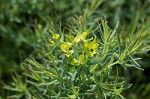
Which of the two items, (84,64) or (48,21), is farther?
(48,21)

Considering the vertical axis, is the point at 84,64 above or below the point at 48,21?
below

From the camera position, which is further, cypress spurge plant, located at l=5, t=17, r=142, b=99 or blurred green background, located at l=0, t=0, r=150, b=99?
blurred green background, located at l=0, t=0, r=150, b=99

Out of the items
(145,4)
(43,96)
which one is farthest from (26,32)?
(145,4)

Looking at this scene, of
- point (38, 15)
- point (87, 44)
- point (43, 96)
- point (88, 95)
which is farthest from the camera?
point (38, 15)

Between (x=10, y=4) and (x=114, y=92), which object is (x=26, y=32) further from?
(x=114, y=92)

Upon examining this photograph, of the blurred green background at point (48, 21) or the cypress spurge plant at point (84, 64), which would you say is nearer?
the cypress spurge plant at point (84, 64)

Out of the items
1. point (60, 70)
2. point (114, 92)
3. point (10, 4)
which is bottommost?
point (114, 92)

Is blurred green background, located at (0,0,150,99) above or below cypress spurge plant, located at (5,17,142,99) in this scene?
above

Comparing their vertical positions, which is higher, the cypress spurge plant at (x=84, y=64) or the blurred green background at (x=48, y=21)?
the blurred green background at (x=48, y=21)
